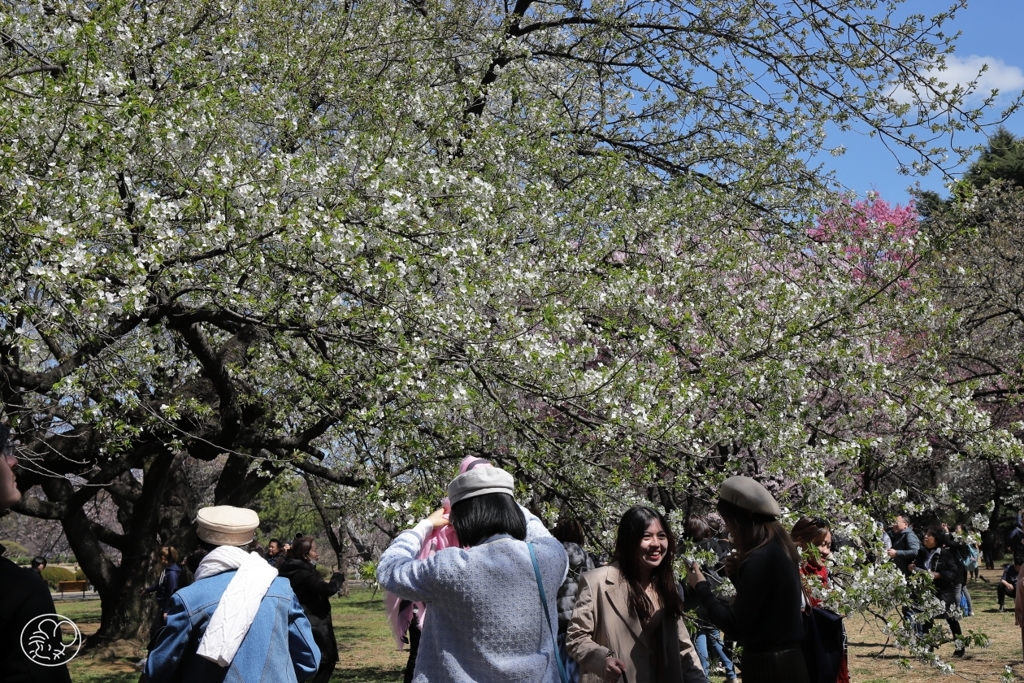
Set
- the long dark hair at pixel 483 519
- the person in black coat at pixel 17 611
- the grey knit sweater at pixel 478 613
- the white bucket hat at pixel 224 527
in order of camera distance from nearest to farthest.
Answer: the person in black coat at pixel 17 611 → the grey knit sweater at pixel 478 613 → the long dark hair at pixel 483 519 → the white bucket hat at pixel 224 527

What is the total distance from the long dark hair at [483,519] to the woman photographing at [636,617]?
1.02 m

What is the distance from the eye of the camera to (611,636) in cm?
402

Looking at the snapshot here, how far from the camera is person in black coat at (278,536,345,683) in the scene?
24.7 feet

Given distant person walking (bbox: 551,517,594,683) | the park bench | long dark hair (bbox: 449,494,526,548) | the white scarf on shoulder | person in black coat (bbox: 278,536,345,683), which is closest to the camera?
long dark hair (bbox: 449,494,526,548)

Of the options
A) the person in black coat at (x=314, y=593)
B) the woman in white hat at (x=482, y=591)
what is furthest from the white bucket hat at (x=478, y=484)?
the person in black coat at (x=314, y=593)

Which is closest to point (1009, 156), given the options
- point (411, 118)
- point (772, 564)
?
point (411, 118)

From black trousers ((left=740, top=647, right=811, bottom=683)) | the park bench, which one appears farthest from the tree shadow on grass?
the park bench

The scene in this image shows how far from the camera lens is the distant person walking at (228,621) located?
3346 millimetres

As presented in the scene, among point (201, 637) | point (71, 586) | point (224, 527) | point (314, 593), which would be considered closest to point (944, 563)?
point (314, 593)

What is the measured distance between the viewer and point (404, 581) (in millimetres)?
3062

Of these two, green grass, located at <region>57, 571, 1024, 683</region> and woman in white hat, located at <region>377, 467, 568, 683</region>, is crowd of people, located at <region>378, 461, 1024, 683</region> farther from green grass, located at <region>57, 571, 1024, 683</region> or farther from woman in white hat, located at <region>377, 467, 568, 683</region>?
green grass, located at <region>57, 571, 1024, 683</region>

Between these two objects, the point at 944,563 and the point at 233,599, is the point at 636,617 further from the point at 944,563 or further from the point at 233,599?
the point at 944,563

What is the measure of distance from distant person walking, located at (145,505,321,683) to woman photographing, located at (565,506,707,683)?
1191 mm

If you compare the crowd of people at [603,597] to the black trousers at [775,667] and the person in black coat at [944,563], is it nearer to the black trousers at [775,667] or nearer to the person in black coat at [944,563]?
the black trousers at [775,667]
